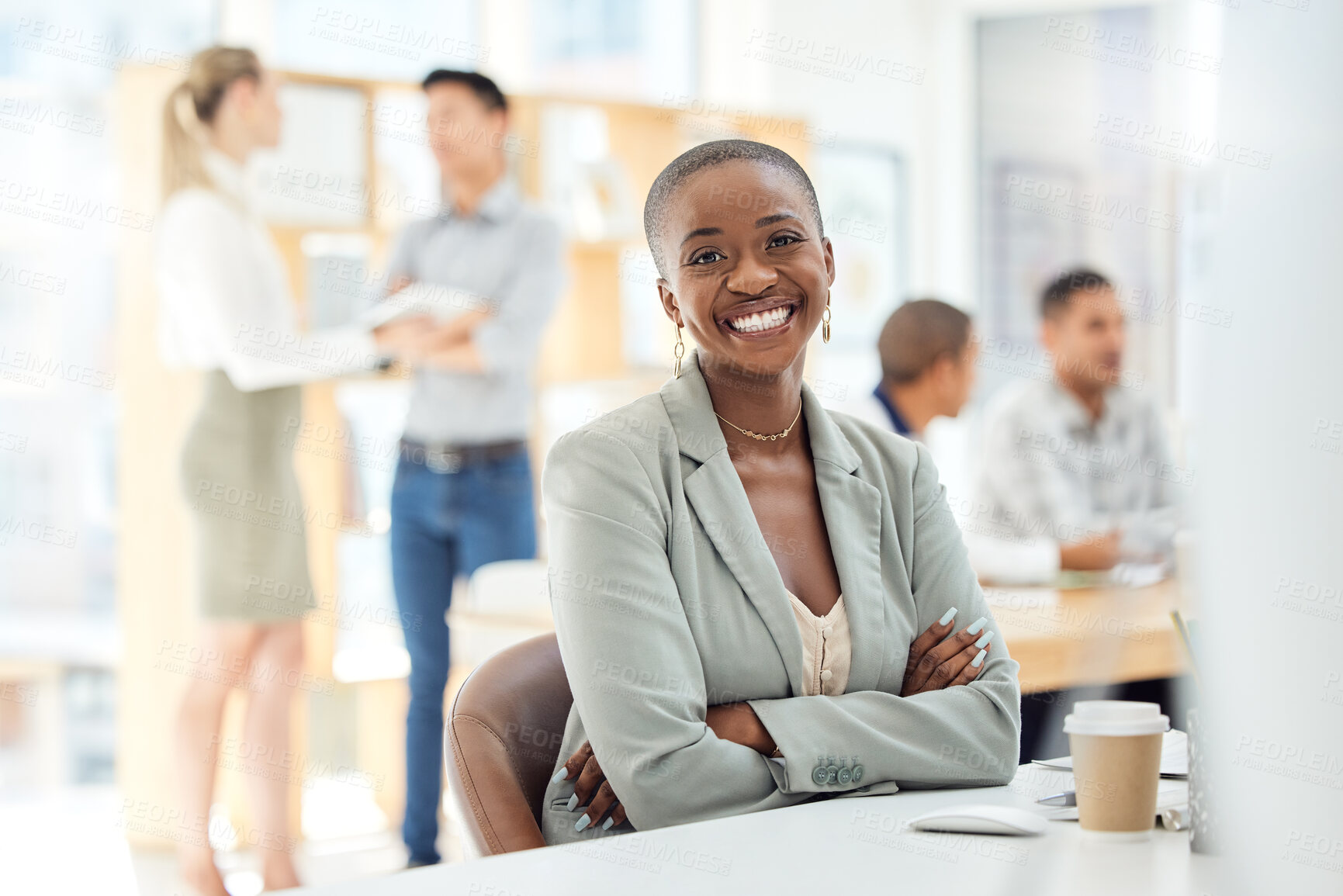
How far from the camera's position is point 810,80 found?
566 centimetres

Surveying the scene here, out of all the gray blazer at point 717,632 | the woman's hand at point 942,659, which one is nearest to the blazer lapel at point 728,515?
the gray blazer at point 717,632

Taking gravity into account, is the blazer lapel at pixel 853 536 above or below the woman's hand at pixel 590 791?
above

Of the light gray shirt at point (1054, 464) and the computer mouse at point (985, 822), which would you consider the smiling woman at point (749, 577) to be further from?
the light gray shirt at point (1054, 464)

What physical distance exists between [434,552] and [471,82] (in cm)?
119

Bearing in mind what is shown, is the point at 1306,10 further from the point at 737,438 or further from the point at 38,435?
the point at 38,435

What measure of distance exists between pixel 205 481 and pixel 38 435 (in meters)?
1.41

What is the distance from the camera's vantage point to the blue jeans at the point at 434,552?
125 inches

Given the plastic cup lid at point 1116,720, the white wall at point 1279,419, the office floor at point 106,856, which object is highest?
the white wall at point 1279,419

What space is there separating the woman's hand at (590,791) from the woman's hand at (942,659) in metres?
0.34

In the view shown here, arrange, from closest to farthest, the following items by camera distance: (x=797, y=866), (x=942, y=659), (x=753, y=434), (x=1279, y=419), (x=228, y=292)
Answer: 1. (x=1279, y=419)
2. (x=797, y=866)
3. (x=942, y=659)
4. (x=753, y=434)
5. (x=228, y=292)

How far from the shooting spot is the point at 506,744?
4.20 feet

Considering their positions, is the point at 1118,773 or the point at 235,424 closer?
the point at 1118,773

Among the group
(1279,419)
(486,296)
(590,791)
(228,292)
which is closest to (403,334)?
(486,296)

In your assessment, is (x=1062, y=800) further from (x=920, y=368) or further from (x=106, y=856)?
(x=106, y=856)
